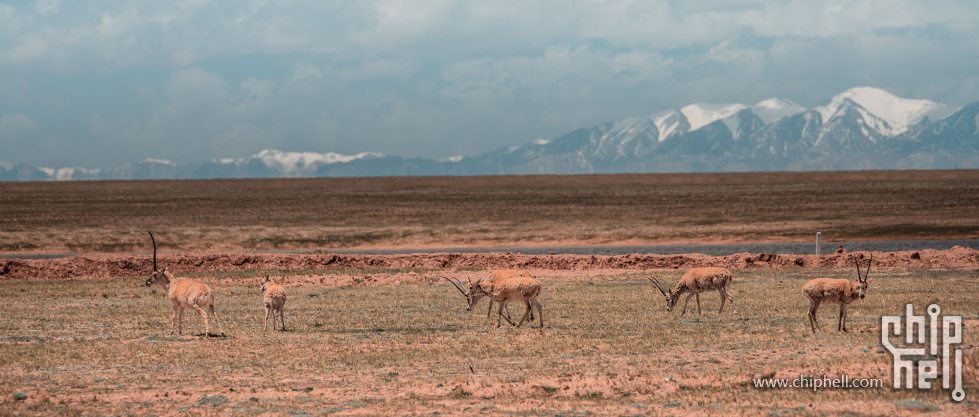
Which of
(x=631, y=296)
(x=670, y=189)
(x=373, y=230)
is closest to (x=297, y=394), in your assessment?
(x=631, y=296)

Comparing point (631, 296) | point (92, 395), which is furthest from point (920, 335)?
point (92, 395)

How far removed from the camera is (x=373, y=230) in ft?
218

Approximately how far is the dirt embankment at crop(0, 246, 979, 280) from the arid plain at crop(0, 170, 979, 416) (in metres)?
0.11

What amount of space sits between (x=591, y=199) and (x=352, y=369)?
7956 cm

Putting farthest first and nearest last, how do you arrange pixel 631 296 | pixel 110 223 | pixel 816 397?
pixel 110 223
pixel 631 296
pixel 816 397

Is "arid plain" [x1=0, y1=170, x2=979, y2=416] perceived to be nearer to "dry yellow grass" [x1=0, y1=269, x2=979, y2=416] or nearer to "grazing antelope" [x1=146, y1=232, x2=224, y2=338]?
"dry yellow grass" [x1=0, y1=269, x2=979, y2=416]

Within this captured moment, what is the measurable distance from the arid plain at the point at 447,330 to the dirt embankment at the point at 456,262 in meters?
0.11

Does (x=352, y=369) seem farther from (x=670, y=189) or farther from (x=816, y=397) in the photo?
(x=670, y=189)

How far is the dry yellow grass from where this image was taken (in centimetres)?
1357

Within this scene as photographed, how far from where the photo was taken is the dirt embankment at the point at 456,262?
3772 centimetres

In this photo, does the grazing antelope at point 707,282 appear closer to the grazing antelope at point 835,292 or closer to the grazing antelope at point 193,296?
the grazing antelope at point 835,292

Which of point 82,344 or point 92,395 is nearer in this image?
point 92,395

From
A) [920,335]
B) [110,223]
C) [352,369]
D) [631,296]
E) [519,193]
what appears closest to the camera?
[352,369]

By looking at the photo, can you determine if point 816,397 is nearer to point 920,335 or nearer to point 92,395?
point 920,335
